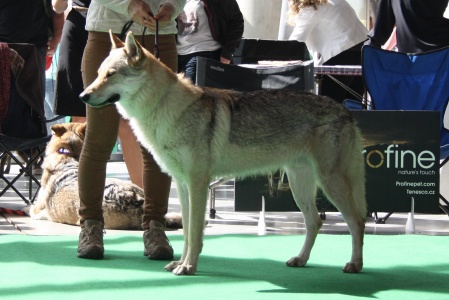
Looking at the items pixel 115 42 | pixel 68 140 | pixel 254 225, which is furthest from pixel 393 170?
pixel 115 42

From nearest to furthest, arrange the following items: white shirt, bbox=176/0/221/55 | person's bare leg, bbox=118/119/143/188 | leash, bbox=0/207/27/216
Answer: person's bare leg, bbox=118/119/143/188, leash, bbox=0/207/27/216, white shirt, bbox=176/0/221/55

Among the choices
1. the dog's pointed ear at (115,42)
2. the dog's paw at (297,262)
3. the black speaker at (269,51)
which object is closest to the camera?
the dog's pointed ear at (115,42)

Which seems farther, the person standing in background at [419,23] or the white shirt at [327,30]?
the white shirt at [327,30]

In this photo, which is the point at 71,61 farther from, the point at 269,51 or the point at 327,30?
the point at 327,30

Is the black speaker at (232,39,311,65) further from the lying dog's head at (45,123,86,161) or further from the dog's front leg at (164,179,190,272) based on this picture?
the dog's front leg at (164,179,190,272)

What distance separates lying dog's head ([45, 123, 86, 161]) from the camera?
6.64 meters

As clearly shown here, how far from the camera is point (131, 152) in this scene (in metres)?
6.61

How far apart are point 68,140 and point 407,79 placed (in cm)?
285

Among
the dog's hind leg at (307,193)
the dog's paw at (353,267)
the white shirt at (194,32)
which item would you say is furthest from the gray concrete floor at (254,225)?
the dog's paw at (353,267)

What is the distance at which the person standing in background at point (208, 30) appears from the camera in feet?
24.7

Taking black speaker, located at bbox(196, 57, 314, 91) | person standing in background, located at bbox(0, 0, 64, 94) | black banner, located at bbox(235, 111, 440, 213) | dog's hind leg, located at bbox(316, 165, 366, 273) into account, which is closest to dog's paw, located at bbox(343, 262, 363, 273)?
dog's hind leg, located at bbox(316, 165, 366, 273)

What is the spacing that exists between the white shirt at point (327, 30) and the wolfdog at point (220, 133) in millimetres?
3552

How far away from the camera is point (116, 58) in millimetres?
4086

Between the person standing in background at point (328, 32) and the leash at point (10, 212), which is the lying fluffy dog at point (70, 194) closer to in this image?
the leash at point (10, 212)
